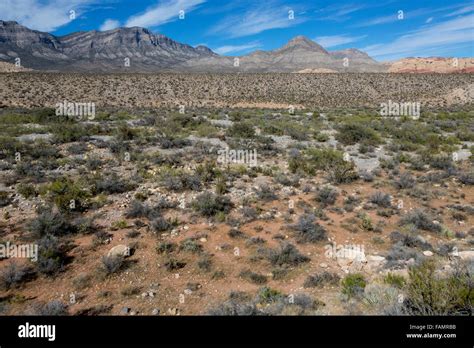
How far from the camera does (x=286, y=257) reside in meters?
7.23

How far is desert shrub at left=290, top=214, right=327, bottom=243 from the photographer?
821 centimetres

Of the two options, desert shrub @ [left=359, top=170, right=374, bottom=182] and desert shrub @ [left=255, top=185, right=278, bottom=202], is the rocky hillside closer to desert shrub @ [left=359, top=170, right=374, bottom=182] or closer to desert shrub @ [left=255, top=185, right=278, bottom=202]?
desert shrub @ [left=359, top=170, right=374, bottom=182]

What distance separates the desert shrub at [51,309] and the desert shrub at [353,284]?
5.31 m

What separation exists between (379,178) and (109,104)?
43.2 metres

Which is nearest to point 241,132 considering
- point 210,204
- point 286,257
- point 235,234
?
point 210,204

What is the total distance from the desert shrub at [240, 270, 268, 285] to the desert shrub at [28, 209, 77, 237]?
4982 millimetres

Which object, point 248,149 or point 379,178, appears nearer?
point 379,178

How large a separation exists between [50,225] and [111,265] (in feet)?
8.72
